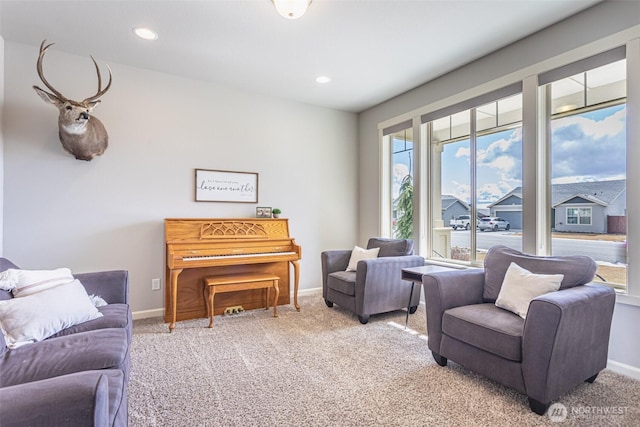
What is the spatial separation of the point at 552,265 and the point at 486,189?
4.09ft

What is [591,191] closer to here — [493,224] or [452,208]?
[493,224]

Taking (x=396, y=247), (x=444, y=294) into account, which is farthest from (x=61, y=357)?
(x=396, y=247)

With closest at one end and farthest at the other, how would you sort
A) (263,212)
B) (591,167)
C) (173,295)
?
(591,167) < (173,295) < (263,212)

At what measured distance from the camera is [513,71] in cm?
290

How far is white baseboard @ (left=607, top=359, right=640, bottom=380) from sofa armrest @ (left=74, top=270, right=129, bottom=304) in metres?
3.61

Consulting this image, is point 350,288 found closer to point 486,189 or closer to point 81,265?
point 486,189

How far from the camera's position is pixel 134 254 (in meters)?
3.33

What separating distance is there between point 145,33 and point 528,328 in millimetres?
3592

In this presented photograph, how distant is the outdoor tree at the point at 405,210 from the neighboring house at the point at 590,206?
167cm

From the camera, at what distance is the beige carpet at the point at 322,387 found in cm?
172

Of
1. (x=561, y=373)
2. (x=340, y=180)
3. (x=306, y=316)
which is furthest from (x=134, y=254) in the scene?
(x=561, y=373)

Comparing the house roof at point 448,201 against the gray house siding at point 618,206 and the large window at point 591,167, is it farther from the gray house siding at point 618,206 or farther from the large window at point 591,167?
the gray house siding at point 618,206

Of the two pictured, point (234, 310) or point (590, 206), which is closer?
point (590, 206)

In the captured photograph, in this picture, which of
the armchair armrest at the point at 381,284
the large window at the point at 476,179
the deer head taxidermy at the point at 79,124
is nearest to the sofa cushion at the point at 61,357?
the deer head taxidermy at the point at 79,124
